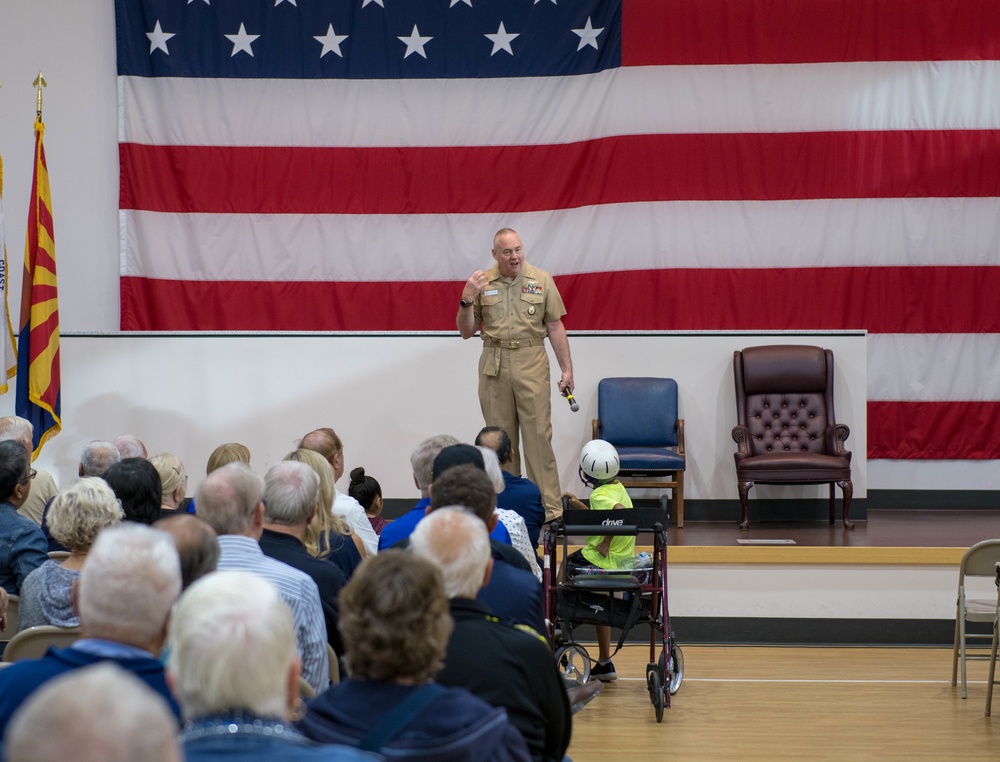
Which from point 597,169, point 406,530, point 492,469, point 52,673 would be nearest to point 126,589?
point 52,673

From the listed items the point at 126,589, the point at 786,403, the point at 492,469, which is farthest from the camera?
the point at 786,403

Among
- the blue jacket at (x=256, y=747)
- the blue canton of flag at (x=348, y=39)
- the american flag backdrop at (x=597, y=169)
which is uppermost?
the blue canton of flag at (x=348, y=39)

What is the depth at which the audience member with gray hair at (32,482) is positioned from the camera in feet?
16.2

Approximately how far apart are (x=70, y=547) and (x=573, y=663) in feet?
9.75

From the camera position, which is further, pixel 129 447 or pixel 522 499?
pixel 129 447

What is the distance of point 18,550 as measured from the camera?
3.60 m

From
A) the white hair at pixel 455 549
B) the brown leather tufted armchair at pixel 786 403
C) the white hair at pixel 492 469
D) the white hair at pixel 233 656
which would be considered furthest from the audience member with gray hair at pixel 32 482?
the brown leather tufted armchair at pixel 786 403

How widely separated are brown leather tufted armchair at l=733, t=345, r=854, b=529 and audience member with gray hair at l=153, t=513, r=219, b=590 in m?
5.75

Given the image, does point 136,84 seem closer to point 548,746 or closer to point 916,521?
point 916,521

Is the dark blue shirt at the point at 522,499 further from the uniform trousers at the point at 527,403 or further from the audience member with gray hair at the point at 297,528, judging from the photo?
the uniform trousers at the point at 527,403

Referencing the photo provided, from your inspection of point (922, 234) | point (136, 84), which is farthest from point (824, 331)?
point (136, 84)

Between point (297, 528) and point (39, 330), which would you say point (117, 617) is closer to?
point (297, 528)

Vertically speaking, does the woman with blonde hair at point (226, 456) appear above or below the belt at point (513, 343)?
below

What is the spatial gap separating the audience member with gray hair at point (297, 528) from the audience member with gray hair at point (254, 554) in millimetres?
195
